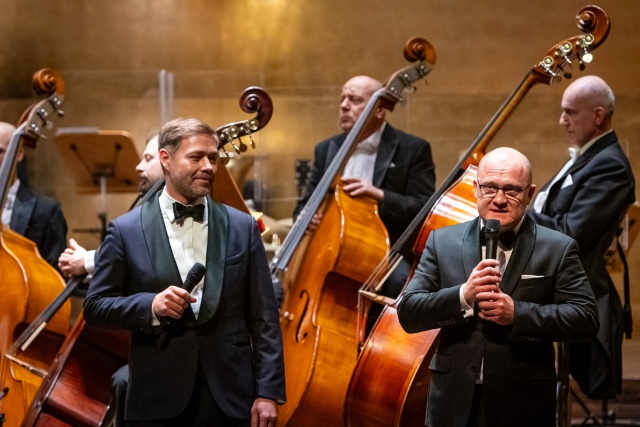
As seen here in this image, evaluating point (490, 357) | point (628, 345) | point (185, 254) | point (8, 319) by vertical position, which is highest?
point (185, 254)

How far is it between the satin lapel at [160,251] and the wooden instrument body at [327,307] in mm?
1312

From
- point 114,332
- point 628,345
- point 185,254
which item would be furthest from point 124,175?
point 185,254

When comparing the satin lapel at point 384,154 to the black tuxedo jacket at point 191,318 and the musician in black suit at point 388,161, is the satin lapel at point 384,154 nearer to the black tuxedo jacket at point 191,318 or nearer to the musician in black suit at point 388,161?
the musician in black suit at point 388,161

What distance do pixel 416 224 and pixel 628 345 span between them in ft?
10.6

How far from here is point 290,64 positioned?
760 centimetres

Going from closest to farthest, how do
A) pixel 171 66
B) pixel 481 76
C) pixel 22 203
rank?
pixel 22 203
pixel 481 76
pixel 171 66

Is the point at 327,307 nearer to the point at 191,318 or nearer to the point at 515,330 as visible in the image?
the point at 191,318

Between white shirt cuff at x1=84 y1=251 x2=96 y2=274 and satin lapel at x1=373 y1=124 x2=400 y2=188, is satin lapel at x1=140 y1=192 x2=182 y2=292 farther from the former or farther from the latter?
satin lapel at x1=373 y1=124 x2=400 y2=188

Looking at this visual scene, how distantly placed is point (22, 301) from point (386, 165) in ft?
5.61

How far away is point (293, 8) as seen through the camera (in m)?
7.63

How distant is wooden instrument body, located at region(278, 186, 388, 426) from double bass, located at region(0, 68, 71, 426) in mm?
1007

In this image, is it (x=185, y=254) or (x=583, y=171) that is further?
(x=583, y=171)

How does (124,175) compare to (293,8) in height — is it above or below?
below

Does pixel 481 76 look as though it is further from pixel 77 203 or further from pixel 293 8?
pixel 77 203
